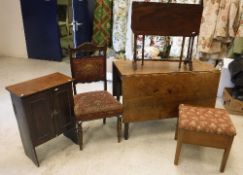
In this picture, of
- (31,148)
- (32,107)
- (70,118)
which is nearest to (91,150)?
(70,118)

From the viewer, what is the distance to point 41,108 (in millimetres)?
1805

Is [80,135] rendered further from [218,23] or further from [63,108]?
[218,23]

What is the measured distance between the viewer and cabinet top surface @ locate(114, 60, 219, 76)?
2.10 m

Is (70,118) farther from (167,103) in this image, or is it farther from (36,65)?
(36,65)

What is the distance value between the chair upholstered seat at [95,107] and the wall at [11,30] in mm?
3287

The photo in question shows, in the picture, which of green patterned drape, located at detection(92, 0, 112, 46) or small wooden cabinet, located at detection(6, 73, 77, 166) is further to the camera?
green patterned drape, located at detection(92, 0, 112, 46)

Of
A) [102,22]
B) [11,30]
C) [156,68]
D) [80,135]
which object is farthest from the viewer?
[11,30]

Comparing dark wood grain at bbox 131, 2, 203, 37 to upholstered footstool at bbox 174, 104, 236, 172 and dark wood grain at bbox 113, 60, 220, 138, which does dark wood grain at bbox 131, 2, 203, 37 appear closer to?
dark wood grain at bbox 113, 60, 220, 138

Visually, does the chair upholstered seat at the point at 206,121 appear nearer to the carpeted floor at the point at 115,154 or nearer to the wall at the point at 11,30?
the carpeted floor at the point at 115,154

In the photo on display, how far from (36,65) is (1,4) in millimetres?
1495

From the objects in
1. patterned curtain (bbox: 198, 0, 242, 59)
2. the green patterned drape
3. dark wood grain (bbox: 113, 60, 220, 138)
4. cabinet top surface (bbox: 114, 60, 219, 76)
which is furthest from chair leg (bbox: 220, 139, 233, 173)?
the green patterned drape

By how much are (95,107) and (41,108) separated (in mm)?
478

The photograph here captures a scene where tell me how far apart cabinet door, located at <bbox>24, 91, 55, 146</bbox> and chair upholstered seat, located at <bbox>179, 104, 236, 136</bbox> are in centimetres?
110

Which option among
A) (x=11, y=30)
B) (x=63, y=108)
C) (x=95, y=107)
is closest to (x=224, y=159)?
(x=95, y=107)
